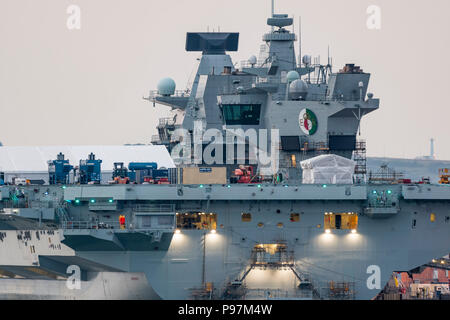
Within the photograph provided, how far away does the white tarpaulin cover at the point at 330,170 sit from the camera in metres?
47.9

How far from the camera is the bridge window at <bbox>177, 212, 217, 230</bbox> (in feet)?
148

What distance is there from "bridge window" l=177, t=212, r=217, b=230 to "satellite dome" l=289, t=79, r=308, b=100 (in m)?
8.51

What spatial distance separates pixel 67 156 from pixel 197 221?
44.9 feet

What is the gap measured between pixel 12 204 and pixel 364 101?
1495 cm

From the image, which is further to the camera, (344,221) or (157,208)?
(344,221)

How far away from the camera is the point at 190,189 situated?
4484 centimetres

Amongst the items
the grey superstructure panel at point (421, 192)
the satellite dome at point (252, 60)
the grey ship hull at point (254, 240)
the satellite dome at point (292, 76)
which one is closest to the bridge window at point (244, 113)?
the satellite dome at point (292, 76)

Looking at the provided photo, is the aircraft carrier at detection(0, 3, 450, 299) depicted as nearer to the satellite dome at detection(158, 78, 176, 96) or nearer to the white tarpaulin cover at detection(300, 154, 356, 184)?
the white tarpaulin cover at detection(300, 154, 356, 184)

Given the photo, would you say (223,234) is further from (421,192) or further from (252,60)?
(252,60)

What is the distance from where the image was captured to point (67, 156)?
5734cm

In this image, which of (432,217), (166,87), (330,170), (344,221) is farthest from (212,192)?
(166,87)

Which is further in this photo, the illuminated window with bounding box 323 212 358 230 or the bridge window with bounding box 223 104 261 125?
the bridge window with bounding box 223 104 261 125

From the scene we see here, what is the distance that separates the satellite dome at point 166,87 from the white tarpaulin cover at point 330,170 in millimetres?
17317

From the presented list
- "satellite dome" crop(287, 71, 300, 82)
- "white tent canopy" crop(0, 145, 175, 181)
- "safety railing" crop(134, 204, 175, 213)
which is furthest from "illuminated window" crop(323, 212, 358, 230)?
"white tent canopy" crop(0, 145, 175, 181)
